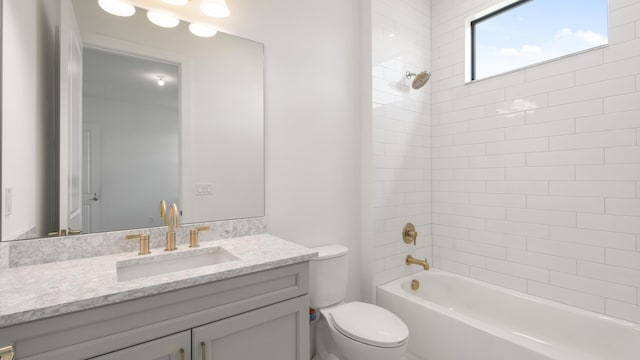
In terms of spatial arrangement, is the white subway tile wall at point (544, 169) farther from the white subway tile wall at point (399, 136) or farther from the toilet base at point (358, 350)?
the toilet base at point (358, 350)

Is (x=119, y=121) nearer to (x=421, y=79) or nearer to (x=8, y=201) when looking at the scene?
(x=8, y=201)

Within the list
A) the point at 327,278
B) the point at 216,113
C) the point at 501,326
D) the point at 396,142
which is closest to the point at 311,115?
the point at 216,113

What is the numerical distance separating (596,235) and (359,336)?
1.57 m

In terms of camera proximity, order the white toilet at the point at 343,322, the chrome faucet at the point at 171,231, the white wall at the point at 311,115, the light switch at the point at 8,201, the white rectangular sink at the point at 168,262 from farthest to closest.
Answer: the white wall at the point at 311,115 → the white toilet at the point at 343,322 → the chrome faucet at the point at 171,231 → the white rectangular sink at the point at 168,262 → the light switch at the point at 8,201

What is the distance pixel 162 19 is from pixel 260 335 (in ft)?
5.04

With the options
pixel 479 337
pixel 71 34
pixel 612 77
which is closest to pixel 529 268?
pixel 479 337

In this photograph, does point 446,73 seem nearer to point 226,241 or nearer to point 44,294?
point 226,241

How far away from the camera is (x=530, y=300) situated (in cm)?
195

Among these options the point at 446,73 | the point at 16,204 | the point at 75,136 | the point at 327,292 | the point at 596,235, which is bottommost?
the point at 327,292

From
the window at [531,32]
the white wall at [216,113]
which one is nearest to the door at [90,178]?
the white wall at [216,113]

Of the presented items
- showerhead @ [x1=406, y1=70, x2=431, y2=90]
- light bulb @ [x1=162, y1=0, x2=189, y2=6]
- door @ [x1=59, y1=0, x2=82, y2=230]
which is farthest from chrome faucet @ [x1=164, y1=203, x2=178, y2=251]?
showerhead @ [x1=406, y1=70, x2=431, y2=90]

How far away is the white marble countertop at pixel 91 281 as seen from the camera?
2.50 feet

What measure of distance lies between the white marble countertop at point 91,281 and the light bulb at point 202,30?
3.68ft

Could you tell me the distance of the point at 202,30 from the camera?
5.01ft
